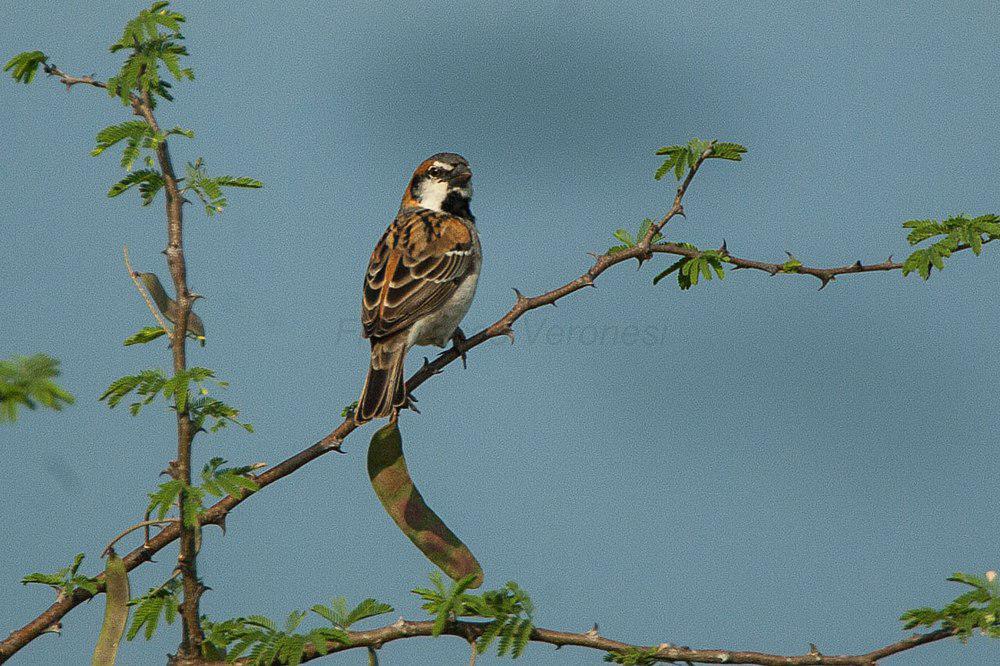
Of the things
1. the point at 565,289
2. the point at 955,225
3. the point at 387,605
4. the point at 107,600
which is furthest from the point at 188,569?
the point at 955,225

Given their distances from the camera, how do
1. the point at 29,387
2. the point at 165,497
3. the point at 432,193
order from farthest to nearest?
the point at 432,193 → the point at 165,497 → the point at 29,387

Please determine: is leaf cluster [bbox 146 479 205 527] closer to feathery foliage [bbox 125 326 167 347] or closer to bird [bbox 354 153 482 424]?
feathery foliage [bbox 125 326 167 347]

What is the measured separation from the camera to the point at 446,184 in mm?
7039

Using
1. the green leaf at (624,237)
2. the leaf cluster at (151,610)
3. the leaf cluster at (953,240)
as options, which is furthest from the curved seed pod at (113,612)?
the leaf cluster at (953,240)

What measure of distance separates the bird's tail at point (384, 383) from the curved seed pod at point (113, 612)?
1239 mm

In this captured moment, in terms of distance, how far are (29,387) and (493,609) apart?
1.61 metres

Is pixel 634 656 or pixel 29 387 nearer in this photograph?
pixel 29 387

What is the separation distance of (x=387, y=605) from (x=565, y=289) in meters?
1.22

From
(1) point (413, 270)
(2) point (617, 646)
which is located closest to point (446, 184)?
(1) point (413, 270)

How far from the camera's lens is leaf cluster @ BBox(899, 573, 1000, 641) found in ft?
9.70

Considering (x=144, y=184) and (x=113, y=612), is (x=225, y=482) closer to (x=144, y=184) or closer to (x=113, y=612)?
(x=113, y=612)

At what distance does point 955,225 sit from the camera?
362 cm

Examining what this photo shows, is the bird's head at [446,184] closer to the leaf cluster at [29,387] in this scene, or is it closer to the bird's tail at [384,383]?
the bird's tail at [384,383]

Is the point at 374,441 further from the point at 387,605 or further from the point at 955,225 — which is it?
the point at 955,225
